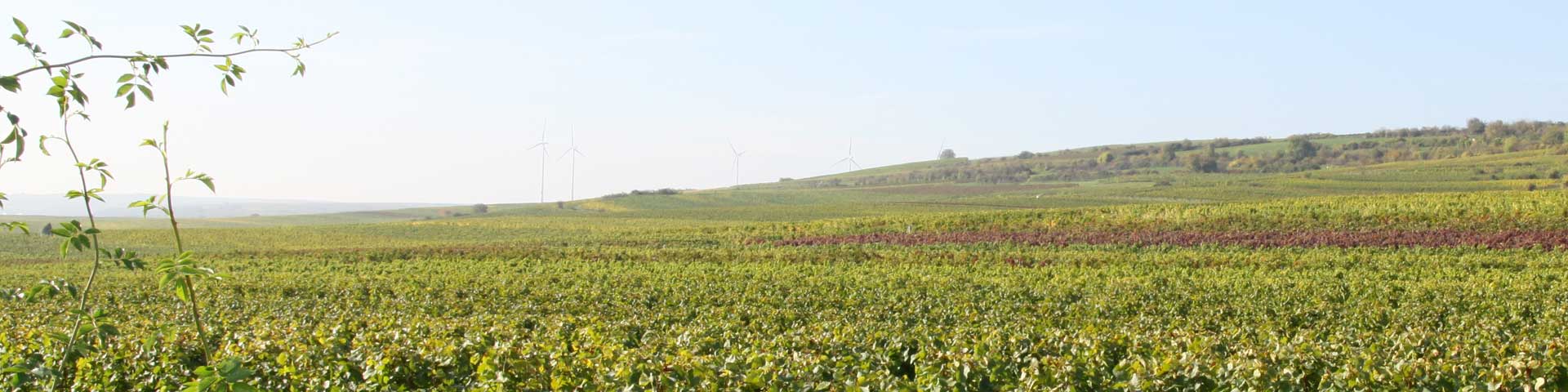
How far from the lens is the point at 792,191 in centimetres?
13750

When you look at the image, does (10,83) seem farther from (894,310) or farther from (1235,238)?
(1235,238)

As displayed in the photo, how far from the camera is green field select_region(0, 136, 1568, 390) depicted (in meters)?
7.91

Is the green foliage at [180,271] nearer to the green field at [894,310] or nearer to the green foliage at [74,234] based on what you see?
the green foliage at [74,234]

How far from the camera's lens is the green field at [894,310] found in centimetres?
791

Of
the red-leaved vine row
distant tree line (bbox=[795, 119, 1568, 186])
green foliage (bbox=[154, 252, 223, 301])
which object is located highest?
distant tree line (bbox=[795, 119, 1568, 186])

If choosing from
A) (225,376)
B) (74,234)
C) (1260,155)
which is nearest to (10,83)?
(74,234)

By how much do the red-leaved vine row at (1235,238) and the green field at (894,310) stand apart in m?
0.46

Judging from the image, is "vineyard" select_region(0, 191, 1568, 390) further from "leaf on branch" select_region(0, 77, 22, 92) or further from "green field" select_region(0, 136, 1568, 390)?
"leaf on branch" select_region(0, 77, 22, 92)

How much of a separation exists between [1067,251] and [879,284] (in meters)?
16.4

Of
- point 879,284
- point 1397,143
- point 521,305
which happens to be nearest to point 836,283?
point 879,284

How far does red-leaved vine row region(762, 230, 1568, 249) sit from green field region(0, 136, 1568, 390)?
46 centimetres

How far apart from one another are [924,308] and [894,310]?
1.87 ft

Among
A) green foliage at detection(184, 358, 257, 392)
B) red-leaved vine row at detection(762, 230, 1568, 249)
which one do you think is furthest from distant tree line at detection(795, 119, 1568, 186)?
green foliage at detection(184, 358, 257, 392)

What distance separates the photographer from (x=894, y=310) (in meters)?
19.1
